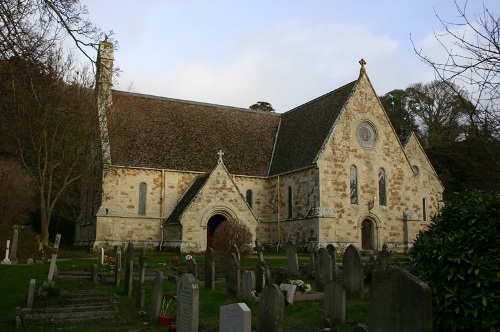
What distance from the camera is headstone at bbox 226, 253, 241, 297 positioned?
44.7 ft

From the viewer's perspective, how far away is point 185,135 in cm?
3331

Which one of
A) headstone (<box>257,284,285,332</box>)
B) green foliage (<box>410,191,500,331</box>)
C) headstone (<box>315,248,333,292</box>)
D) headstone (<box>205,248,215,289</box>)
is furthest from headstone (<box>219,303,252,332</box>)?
headstone (<box>315,248,333,292</box>)

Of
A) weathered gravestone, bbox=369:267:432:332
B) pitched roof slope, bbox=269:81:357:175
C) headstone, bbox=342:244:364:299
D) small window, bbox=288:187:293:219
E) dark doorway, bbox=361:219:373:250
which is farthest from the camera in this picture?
small window, bbox=288:187:293:219

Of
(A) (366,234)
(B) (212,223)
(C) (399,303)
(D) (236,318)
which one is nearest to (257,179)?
(B) (212,223)

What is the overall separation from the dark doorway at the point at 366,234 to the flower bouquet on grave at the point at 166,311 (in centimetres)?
2103

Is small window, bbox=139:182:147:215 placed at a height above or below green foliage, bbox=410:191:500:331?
above

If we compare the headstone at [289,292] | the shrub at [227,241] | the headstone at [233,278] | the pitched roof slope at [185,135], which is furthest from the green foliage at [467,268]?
the pitched roof slope at [185,135]

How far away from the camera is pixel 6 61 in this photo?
8.93m

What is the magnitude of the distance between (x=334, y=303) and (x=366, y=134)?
2213cm

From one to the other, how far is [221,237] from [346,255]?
663 cm

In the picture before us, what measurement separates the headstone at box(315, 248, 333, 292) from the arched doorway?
16375mm

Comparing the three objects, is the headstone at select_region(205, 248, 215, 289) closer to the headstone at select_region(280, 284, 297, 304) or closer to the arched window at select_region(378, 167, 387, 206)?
the headstone at select_region(280, 284, 297, 304)

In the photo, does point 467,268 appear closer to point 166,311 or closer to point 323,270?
point 166,311

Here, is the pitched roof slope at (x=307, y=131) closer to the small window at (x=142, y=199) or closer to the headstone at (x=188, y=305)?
the small window at (x=142, y=199)
